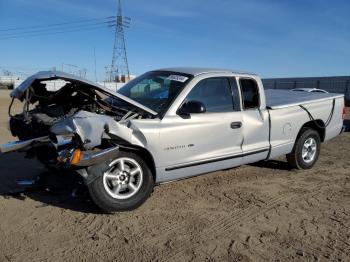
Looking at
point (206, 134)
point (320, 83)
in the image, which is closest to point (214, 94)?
point (206, 134)

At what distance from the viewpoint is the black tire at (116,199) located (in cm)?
465

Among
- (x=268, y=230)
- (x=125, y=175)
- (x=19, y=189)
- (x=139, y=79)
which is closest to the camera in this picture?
(x=268, y=230)

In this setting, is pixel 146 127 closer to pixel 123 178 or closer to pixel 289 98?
pixel 123 178

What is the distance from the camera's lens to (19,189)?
5.68 metres

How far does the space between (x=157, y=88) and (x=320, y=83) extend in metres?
36.6

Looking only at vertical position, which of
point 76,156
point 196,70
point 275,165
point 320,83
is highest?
point 196,70

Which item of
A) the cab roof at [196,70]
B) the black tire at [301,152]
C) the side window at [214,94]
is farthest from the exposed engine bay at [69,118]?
the black tire at [301,152]

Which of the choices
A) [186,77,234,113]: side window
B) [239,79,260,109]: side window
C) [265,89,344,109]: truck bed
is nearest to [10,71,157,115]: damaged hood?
[186,77,234,113]: side window

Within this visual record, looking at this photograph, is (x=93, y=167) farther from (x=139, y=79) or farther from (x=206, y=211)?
(x=139, y=79)

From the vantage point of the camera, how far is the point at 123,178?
4891 mm

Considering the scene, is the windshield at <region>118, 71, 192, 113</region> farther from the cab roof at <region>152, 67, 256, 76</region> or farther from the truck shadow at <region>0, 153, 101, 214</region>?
the truck shadow at <region>0, 153, 101, 214</region>

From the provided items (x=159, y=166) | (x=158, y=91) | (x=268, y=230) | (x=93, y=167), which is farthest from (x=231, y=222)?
(x=158, y=91)

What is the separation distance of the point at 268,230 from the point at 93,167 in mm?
2087

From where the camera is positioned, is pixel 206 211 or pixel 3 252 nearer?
pixel 3 252
